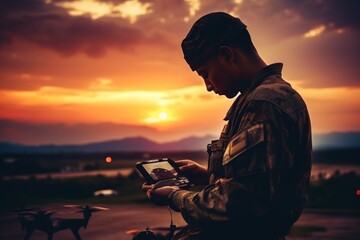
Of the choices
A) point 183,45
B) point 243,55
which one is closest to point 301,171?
point 243,55

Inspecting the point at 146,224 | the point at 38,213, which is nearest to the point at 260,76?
the point at 38,213

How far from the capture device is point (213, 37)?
2.03m

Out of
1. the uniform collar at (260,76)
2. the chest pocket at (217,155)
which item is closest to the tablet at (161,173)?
the chest pocket at (217,155)

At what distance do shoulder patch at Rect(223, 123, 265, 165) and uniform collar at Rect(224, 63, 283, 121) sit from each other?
34 cm

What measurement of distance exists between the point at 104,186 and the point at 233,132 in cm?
2543

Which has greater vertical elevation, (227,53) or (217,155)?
(227,53)

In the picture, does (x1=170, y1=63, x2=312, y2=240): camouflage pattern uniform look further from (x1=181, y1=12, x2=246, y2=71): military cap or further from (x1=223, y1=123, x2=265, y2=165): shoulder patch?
(x1=181, y1=12, x2=246, y2=71): military cap

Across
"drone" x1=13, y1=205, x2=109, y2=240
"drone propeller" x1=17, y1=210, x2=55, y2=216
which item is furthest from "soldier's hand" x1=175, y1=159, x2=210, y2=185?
"drone propeller" x1=17, y1=210, x2=55, y2=216

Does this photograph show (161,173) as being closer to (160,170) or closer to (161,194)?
(160,170)

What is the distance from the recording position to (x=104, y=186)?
26562 millimetres

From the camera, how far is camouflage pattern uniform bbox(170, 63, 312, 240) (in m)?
1.68

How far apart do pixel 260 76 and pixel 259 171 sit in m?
0.57

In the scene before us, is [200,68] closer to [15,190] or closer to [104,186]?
[15,190]

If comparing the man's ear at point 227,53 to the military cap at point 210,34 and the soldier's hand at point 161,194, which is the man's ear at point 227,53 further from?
the soldier's hand at point 161,194
